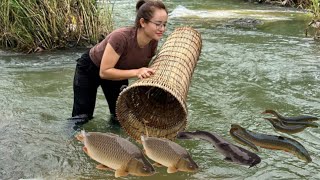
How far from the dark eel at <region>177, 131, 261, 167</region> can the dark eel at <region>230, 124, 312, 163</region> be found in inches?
10.2

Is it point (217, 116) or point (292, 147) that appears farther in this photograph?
point (217, 116)

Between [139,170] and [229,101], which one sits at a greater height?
[139,170]

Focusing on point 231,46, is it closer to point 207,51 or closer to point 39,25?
point 207,51

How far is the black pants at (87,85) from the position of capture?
15.5 ft

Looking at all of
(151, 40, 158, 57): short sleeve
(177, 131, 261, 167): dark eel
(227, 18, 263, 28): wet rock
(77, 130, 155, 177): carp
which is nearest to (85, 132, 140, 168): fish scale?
(77, 130, 155, 177): carp

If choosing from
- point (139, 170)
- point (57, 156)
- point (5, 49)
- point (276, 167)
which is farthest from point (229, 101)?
point (5, 49)

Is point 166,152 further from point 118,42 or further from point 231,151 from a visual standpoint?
point 118,42

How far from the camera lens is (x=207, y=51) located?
9.19 metres

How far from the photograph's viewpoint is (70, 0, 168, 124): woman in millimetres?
4090

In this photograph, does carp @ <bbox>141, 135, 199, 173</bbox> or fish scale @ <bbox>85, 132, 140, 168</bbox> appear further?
carp @ <bbox>141, 135, 199, 173</bbox>

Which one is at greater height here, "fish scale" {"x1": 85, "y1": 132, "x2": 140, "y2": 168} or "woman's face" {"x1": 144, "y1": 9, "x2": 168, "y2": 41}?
"woman's face" {"x1": 144, "y1": 9, "x2": 168, "y2": 41}

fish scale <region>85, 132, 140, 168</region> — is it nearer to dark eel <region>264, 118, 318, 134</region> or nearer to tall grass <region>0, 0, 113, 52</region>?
dark eel <region>264, 118, 318, 134</region>

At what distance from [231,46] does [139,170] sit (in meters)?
6.74

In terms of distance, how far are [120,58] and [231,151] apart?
1.37m
